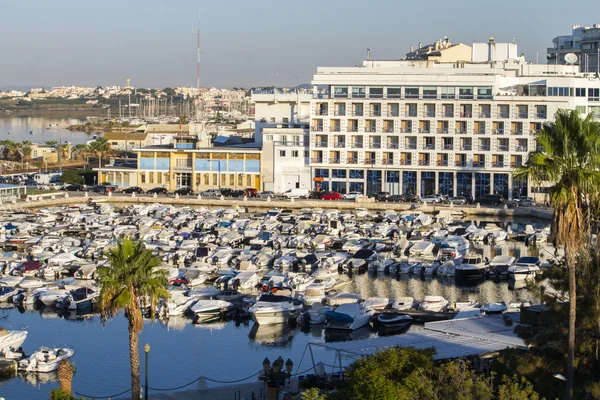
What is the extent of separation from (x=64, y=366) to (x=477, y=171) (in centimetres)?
4981

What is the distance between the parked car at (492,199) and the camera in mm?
67438

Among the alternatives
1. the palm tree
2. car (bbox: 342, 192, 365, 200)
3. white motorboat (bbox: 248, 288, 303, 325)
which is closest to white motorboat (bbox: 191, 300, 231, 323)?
white motorboat (bbox: 248, 288, 303, 325)

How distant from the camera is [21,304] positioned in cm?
4034

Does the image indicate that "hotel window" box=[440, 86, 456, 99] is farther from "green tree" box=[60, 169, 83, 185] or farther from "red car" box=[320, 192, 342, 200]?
"green tree" box=[60, 169, 83, 185]

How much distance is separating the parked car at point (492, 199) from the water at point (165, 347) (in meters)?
25.9

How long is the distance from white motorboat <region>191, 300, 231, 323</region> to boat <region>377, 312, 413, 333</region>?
20.1ft

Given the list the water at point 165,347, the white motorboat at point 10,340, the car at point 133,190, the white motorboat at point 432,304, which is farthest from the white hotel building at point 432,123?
the white motorboat at point 10,340

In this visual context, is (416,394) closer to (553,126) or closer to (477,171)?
(553,126)

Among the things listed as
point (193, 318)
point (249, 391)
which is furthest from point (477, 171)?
point (249, 391)

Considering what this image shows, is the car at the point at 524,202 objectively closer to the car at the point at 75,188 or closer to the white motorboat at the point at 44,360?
the car at the point at 75,188

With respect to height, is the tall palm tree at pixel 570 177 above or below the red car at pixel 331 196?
above

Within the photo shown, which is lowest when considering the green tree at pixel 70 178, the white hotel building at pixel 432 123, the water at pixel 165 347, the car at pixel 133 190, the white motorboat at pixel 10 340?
the water at pixel 165 347

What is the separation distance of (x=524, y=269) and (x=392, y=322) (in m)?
11.4

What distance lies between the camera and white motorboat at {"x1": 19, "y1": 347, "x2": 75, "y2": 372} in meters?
31.1
